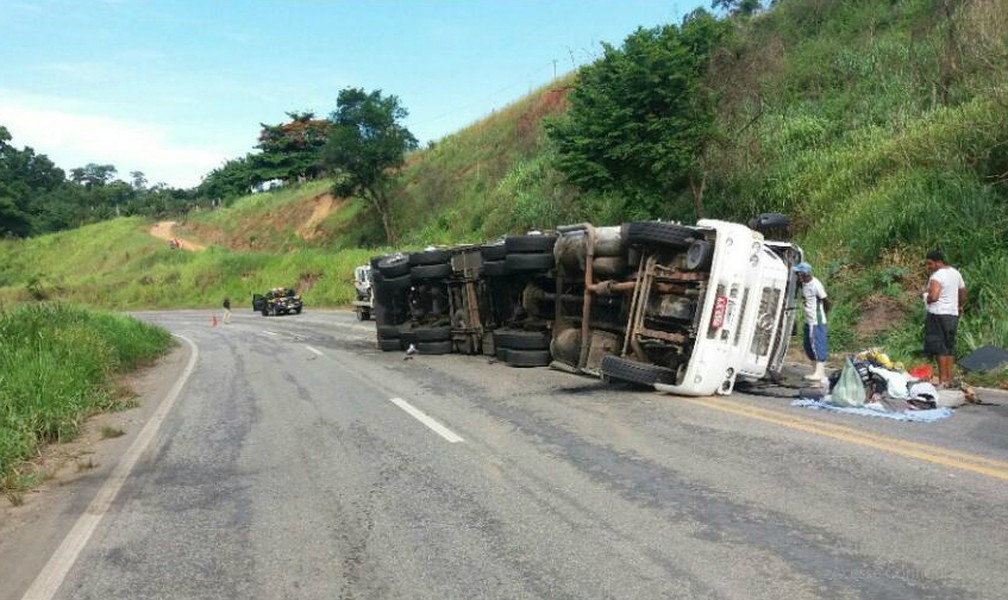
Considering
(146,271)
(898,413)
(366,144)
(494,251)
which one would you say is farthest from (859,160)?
(146,271)

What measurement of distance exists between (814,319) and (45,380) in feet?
32.4

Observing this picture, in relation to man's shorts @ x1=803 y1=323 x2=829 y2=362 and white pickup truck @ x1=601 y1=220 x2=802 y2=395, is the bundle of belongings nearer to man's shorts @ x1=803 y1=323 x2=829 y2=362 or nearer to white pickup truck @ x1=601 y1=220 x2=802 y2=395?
white pickup truck @ x1=601 y1=220 x2=802 y2=395

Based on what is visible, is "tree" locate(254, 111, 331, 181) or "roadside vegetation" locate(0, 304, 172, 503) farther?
"tree" locate(254, 111, 331, 181)

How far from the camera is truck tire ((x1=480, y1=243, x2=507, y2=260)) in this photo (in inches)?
512

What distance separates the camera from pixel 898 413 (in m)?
7.54

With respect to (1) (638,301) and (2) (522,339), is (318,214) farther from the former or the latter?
(1) (638,301)

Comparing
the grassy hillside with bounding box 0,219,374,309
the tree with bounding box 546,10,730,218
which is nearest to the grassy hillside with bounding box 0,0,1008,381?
the tree with bounding box 546,10,730,218

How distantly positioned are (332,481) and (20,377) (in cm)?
604

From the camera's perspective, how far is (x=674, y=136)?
20531 millimetres

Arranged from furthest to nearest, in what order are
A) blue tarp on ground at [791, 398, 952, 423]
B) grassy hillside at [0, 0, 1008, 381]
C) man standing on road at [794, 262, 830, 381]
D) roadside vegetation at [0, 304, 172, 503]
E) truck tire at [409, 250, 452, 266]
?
truck tire at [409, 250, 452, 266], grassy hillside at [0, 0, 1008, 381], man standing on road at [794, 262, 830, 381], roadside vegetation at [0, 304, 172, 503], blue tarp on ground at [791, 398, 952, 423]

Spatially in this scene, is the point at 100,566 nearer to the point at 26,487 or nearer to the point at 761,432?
the point at 26,487

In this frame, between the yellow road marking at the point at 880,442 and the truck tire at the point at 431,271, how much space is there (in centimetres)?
708

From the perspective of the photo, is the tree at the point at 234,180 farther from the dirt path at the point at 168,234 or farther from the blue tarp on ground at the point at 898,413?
the blue tarp on ground at the point at 898,413

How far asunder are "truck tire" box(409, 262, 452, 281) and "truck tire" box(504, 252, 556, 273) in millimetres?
2398
